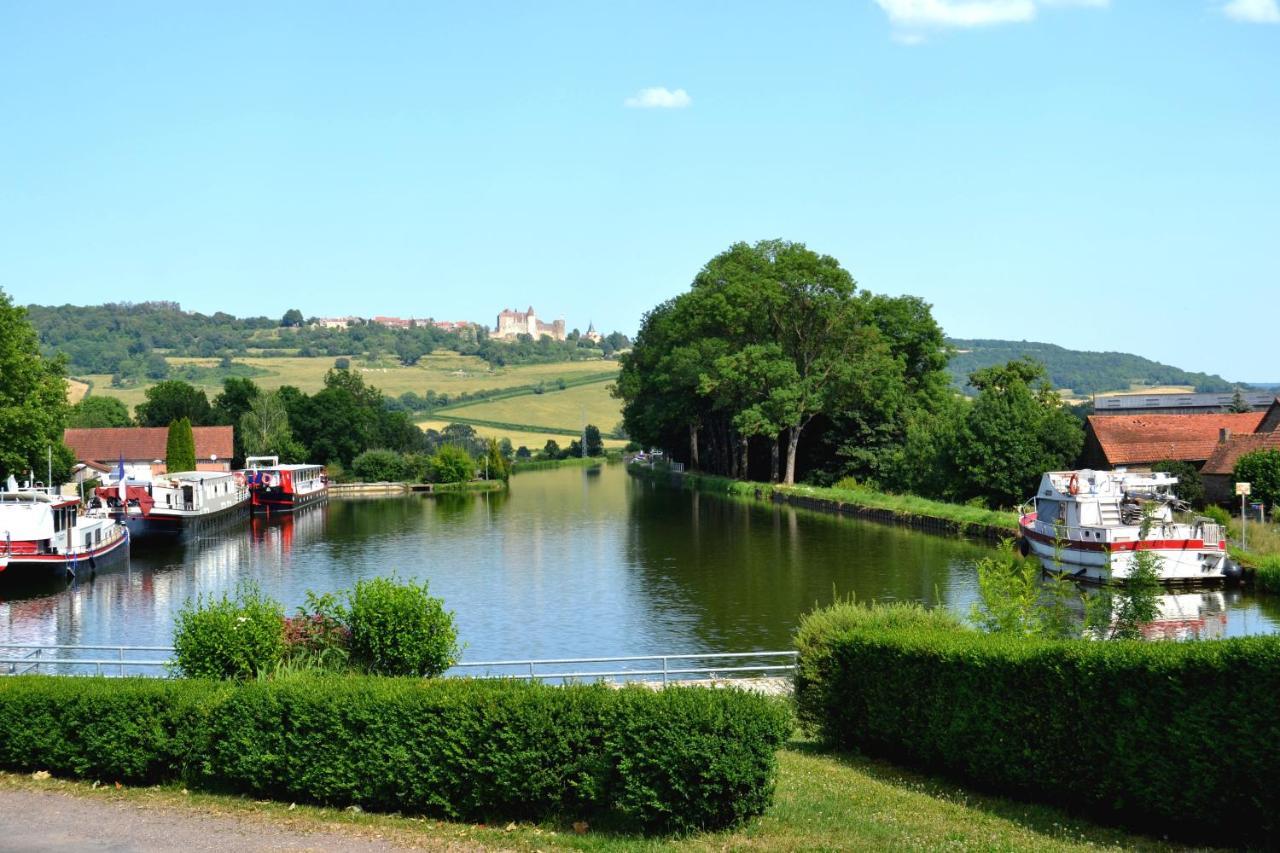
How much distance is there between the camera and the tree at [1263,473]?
4638 cm

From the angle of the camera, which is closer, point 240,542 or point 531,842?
point 531,842

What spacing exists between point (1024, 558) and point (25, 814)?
119 ft

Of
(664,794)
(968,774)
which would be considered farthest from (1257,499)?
(664,794)

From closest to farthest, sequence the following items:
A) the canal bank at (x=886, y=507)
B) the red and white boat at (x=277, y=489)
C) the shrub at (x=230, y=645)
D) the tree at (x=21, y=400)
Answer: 1. the shrub at (x=230, y=645)
2. the canal bank at (x=886, y=507)
3. the tree at (x=21, y=400)
4. the red and white boat at (x=277, y=489)

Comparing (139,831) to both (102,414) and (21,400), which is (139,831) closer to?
(21,400)

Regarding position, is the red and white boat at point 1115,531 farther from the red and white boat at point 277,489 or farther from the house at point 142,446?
the house at point 142,446

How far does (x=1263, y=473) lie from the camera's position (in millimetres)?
46562

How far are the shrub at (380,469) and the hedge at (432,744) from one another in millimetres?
86678

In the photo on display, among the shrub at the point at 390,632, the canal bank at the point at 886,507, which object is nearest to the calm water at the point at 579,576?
the canal bank at the point at 886,507

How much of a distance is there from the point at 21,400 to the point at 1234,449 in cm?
5255

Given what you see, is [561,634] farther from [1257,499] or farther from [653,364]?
[653,364]

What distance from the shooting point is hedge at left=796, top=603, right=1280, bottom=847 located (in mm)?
11453

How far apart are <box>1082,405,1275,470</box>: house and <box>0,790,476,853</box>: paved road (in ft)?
165

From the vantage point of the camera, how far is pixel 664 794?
12.7m
